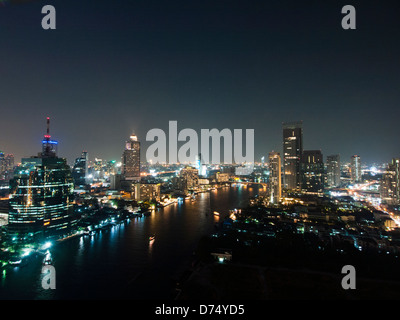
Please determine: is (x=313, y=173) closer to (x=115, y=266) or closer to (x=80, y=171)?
(x=115, y=266)

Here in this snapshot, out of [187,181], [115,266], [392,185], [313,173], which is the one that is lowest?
[115,266]

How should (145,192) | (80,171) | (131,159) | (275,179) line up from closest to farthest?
(275,179), (145,192), (80,171), (131,159)

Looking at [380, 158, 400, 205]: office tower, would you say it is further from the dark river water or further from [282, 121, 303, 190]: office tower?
the dark river water

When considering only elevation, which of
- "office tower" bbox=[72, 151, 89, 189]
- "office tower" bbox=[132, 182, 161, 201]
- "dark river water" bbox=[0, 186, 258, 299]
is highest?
"office tower" bbox=[72, 151, 89, 189]

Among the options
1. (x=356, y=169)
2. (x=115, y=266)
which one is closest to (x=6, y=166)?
(x=115, y=266)

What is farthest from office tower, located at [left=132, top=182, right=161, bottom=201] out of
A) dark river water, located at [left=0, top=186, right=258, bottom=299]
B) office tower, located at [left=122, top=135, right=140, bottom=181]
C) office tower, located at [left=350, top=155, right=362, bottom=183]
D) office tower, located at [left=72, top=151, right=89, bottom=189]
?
office tower, located at [left=350, top=155, right=362, bottom=183]

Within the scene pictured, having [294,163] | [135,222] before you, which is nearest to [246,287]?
[135,222]

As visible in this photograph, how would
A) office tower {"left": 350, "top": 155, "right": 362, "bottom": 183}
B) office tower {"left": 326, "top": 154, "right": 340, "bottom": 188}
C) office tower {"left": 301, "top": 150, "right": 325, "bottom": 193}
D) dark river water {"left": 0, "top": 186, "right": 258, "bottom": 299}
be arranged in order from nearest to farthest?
dark river water {"left": 0, "top": 186, "right": 258, "bottom": 299} < office tower {"left": 301, "top": 150, "right": 325, "bottom": 193} < office tower {"left": 326, "top": 154, "right": 340, "bottom": 188} < office tower {"left": 350, "top": 155, "right": 362, "bottom": 183}
